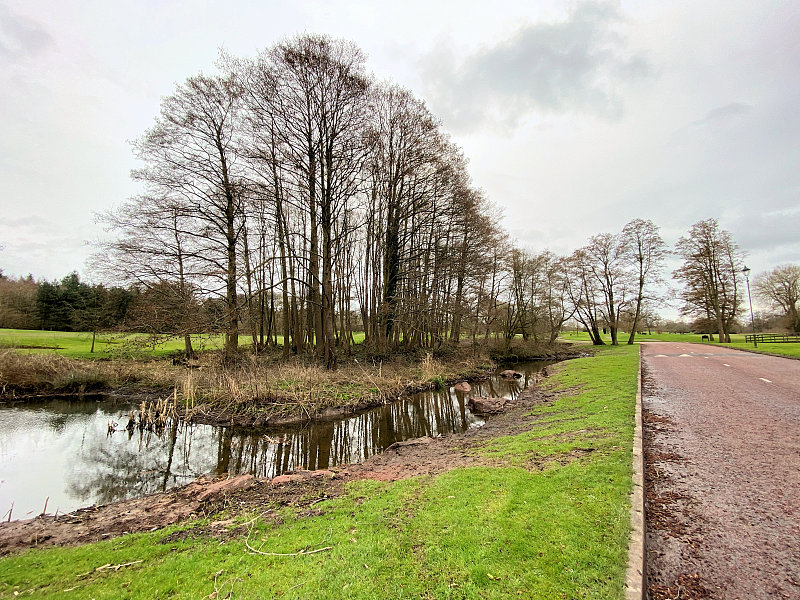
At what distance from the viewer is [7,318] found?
34.4m

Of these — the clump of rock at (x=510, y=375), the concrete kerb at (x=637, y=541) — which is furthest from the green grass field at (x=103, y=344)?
the clump of rock at (x=510, y=375)

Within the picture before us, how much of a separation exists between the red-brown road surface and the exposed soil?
1.65 metres

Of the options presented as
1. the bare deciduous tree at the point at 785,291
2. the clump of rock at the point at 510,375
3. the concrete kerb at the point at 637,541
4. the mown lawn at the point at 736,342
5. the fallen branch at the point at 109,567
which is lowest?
the clump of rock at the point at 510,375

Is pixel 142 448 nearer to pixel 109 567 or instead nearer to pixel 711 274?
pixel 109 567

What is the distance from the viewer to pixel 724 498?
419 centimetres

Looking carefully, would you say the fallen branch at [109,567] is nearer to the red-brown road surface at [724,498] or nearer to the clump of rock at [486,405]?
the red-brown road surface at [724,498]

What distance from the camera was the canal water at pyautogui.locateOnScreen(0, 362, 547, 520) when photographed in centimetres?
708

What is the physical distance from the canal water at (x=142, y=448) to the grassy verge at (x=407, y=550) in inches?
129

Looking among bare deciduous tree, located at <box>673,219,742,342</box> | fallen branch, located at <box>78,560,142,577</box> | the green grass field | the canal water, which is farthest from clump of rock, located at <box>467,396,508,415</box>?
bare deciduous tree, located at <box>673,219,742,342</box>

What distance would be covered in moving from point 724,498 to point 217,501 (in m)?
7.29

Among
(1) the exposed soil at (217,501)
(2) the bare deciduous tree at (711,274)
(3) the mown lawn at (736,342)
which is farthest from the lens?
(2) the bare deciduous tree at (711,274)

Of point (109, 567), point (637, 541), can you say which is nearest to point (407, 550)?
point (637, 541)

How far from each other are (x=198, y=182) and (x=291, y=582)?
62.6 feet

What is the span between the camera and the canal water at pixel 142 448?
708cm
